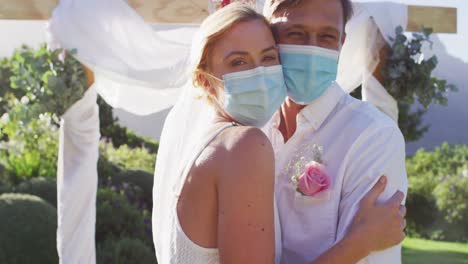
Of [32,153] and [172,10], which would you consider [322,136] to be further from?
[32,153]

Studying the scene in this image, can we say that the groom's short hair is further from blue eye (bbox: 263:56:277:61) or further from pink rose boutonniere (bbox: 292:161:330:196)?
pink rose boutonniere (bbox: 292:161:330:196)

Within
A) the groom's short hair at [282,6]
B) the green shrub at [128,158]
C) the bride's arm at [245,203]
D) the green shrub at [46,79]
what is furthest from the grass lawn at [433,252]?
the bride's arm at [245,203]

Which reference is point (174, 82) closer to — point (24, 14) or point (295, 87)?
point (24, 14)

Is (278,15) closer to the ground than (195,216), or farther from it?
farther from it

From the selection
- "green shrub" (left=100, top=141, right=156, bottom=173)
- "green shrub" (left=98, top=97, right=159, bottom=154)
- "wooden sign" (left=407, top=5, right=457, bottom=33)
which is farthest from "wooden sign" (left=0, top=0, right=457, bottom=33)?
"green shrub" (left=98, top=97, right=159, bottom=154)

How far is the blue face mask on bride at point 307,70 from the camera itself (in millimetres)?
2459

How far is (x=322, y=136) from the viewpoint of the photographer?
245cm

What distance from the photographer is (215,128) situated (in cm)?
210

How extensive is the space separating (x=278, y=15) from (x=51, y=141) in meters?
7.56

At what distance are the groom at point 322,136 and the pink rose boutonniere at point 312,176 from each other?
1cm

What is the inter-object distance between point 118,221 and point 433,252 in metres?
5.68

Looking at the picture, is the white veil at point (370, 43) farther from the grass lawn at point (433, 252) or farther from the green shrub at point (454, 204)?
the green shrub at point (454, 204)

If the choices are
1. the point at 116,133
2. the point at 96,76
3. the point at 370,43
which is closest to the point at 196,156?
the point at 96,76

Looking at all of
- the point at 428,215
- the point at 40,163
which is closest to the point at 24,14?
the point at 40,163
